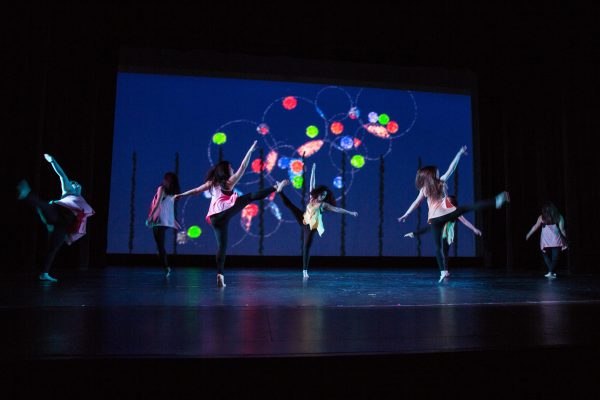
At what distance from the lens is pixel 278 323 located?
5.77ft

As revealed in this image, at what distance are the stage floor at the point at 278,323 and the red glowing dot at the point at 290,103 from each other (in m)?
4.82

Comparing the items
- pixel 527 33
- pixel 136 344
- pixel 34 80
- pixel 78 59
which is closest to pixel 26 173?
pixel 34 80

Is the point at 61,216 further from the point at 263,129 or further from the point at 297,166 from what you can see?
the point at 297,166

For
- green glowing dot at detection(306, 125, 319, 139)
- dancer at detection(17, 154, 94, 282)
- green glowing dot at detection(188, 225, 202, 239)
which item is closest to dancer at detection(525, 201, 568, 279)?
green glowing dot at detection(306, 125, 319, 139)

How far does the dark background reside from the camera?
529 cm

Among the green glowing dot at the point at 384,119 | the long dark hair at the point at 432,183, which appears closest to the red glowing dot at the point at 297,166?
the green glowing dot at the point at 384,119

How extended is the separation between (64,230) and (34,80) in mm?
3048

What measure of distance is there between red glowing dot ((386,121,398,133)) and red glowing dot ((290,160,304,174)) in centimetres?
174

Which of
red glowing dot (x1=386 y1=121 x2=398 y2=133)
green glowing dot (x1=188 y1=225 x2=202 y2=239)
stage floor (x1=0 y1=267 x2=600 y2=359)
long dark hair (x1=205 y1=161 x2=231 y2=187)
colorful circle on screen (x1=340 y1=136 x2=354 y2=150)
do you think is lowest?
stage floor (x1=0 y1=267 x2=600 y2=359)

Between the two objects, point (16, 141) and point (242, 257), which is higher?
point (16, 141)

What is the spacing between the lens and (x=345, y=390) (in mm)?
1045

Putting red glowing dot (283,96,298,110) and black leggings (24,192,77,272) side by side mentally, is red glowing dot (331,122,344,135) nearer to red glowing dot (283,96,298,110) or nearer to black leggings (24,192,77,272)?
red glowing dot (283,96,298,110)

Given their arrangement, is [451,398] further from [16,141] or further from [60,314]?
[16,141]

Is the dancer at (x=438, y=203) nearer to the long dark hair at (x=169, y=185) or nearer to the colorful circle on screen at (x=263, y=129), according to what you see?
the long dark hair at (x=169, y=185)
